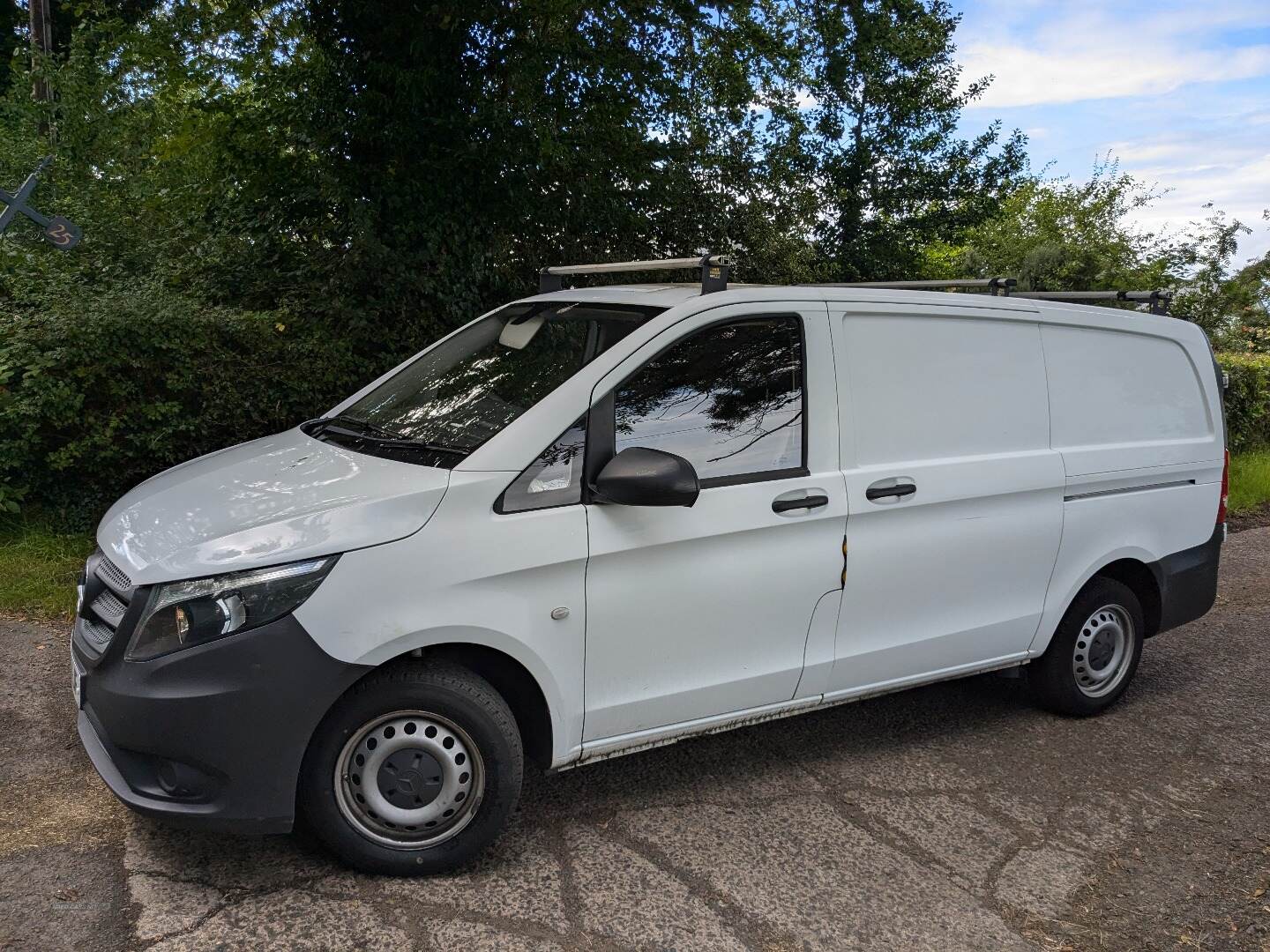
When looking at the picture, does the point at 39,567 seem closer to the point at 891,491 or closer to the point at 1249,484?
the point at 891,491

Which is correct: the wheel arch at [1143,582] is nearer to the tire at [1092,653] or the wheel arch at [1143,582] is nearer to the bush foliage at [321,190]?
the tire at [1092,653]

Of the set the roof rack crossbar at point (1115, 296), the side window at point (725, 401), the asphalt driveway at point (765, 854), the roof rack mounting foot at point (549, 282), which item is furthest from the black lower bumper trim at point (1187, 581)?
the roof rack mounting foot at point (549, 282)

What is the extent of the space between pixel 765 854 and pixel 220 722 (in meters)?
1.87

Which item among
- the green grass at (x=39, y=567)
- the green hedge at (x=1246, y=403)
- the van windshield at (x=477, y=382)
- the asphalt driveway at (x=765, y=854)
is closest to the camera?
the asphalt driveway at (x=765, y=854)

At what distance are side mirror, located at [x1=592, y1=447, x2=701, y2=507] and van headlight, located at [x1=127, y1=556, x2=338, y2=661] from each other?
3.14 feet

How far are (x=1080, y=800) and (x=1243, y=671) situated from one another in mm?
2397

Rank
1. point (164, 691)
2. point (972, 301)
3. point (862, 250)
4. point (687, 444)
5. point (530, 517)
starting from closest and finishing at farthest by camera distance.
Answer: point (164, 691), point (530, 517), point (687, 444), point (972, 301), point (862, 250)

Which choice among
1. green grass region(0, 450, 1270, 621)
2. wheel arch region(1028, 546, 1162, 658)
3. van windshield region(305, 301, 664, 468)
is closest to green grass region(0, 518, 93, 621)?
green grass region(0, 450, 1270, 621)

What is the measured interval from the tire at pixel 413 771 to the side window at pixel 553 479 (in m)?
0.57

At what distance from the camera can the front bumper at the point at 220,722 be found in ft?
10.4

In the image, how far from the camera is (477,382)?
13.9ft

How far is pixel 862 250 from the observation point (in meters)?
13.4

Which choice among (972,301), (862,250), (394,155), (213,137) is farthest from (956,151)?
(972,301)

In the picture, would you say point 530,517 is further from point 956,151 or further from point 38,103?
point 956,151
